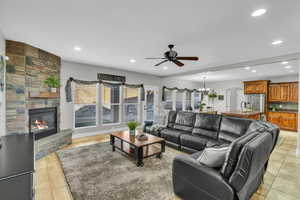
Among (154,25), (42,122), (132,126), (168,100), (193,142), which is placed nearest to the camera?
(154,25)

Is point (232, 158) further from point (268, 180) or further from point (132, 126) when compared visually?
point (132, 126)

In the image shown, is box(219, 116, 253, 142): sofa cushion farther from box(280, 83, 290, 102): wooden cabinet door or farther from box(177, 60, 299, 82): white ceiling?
box(280, 83, 290, 102): wooden cabinet door

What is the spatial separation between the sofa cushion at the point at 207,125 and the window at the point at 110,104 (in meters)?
3.34

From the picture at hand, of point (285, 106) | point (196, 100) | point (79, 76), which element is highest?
point (79, 76)

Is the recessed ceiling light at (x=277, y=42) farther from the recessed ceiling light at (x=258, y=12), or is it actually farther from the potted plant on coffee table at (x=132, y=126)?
the potted plant on coffee table at (x=132, y=126)

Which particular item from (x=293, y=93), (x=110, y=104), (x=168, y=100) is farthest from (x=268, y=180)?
(x=293, y=93)

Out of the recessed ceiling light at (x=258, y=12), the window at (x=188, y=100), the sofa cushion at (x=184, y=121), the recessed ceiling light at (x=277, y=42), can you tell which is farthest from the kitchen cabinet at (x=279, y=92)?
the recessed ceiling light at (x=258, y=12)

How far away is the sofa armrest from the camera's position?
5.00 ft

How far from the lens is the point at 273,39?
2.75 m

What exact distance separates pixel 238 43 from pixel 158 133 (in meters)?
3.07

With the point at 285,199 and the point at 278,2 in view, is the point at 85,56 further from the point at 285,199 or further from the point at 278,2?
the point at 285,199

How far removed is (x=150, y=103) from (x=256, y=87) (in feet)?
17.8

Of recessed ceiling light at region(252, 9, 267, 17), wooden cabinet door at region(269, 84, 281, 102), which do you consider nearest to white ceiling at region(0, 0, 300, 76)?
recessed ceiling light at region(252, 9, 267, 17)

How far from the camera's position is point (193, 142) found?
3373 mm
